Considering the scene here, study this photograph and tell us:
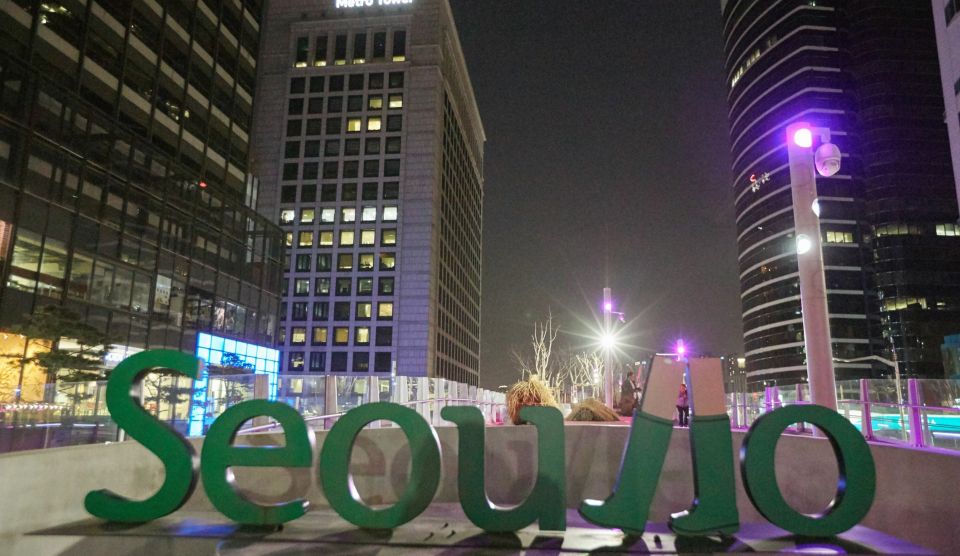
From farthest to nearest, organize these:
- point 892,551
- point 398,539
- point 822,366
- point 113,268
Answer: point 113,268, point 822,366, point 398,539, point 892,551

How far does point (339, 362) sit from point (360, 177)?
25.8 metres

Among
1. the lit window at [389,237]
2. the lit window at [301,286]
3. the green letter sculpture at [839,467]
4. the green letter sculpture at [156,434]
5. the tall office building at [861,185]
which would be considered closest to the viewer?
the green letter sculpture at [839,467]

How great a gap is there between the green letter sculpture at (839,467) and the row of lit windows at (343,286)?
257 ft

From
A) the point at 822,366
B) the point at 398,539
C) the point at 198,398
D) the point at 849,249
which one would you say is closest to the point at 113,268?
the point at 198,398

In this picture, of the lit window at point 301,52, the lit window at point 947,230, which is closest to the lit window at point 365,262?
the lit window at point 301,52

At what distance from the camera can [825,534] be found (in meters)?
7.92

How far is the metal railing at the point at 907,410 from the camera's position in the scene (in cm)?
1023

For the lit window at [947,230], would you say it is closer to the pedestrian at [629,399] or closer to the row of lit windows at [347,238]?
the row of lit windows at [347,238]

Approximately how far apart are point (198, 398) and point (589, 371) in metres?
50.5

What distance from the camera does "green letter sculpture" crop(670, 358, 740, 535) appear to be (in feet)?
26.7

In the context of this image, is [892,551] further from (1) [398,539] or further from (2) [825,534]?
(1) [398,539]

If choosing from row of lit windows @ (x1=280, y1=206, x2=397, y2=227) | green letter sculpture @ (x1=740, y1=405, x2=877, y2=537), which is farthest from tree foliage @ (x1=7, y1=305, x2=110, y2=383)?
row of lit windows @ (x1=280, y1=206, x2=397, y2=227)

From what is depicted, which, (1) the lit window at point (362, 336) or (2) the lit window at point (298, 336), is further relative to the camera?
(2) the lit window at point (298, 336)

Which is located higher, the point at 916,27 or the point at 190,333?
the point at 916,27
